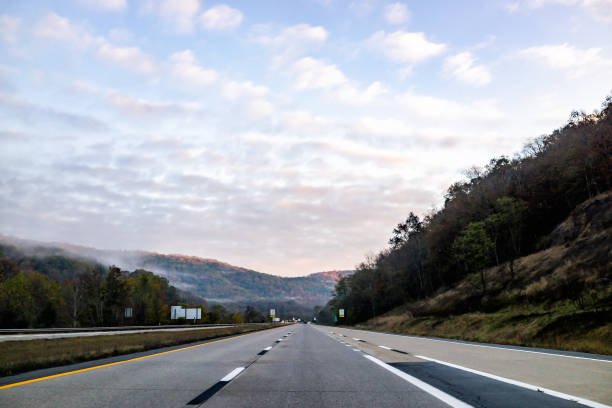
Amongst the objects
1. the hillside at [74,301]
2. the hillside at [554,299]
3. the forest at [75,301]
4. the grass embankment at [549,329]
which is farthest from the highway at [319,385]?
the hillside at [74,301]

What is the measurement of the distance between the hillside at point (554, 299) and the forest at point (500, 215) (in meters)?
2.66

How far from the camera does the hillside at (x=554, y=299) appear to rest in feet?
61.3

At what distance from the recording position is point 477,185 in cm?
7475

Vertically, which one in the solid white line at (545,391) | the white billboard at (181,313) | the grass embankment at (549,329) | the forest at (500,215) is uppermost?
the forest at (500,215)

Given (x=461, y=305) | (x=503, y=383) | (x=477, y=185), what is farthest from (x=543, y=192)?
(x=503, y=383)

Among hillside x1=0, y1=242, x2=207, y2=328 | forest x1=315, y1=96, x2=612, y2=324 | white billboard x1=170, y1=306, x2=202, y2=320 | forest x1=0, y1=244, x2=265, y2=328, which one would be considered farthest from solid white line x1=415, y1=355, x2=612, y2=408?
white billboard x1=170, y1=306, x2=202, y2=320

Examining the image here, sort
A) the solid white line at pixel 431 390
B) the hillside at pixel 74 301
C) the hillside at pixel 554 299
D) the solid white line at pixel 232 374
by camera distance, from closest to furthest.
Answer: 1. the solid white line at pixel 431 390
2. the solid white line at pixel 232 374
3. the hillside at pixel 554 299
4. the hillside at pixel 74 301

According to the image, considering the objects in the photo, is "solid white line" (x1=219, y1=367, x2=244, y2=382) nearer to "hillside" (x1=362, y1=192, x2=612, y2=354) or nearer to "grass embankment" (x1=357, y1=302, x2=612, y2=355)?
"grass embankment" (x1=357, y1=302, x2=612, y2=355)

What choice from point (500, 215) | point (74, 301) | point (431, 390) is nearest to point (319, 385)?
point (431, 390)

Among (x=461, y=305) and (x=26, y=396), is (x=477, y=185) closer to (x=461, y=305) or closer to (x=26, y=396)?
(x=461, y=305)

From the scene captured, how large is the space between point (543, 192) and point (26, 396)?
229 feet

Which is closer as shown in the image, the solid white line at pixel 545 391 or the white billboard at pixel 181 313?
the solid white line at pixel 545 391

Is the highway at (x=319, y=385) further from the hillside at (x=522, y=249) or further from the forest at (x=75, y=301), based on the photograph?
the forest at (x=75, y=301)

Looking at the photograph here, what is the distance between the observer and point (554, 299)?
31141mm
